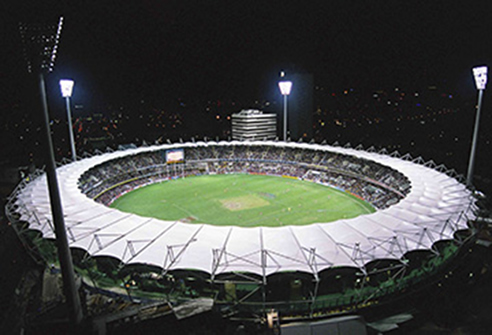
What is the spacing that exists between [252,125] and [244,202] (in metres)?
33.2

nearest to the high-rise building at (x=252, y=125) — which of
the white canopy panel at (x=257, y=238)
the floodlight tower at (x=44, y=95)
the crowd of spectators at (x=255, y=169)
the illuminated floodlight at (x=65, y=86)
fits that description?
the crowd of spectators at (x=255, y=169)

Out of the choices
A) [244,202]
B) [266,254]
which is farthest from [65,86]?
[266,254]

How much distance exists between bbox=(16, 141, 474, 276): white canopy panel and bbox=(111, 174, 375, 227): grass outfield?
636 inches

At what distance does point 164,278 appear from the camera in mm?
23172

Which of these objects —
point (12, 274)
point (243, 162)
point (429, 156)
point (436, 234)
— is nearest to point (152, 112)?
point (243, 162)

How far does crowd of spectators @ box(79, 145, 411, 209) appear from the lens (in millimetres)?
50125

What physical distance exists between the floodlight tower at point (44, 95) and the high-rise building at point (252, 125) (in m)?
64.6

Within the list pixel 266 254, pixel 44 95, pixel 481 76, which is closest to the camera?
pixel 44 95

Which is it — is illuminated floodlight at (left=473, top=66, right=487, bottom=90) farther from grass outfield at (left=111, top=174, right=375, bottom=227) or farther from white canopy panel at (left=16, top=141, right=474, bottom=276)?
grass outfield at (left=111, top=174, right=375, bottom=227)

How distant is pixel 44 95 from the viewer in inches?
580

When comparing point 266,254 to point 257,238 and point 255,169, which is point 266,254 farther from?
point 255,169

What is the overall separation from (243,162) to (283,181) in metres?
11.2

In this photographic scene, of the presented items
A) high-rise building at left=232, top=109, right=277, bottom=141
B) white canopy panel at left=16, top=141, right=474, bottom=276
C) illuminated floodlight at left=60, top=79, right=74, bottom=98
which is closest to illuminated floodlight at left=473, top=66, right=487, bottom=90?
white canopy panel at left=16, top=141, right=474, bottom=276

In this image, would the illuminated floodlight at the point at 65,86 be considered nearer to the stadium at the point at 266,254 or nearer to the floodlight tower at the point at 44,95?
the stadium at the point at 266,254
